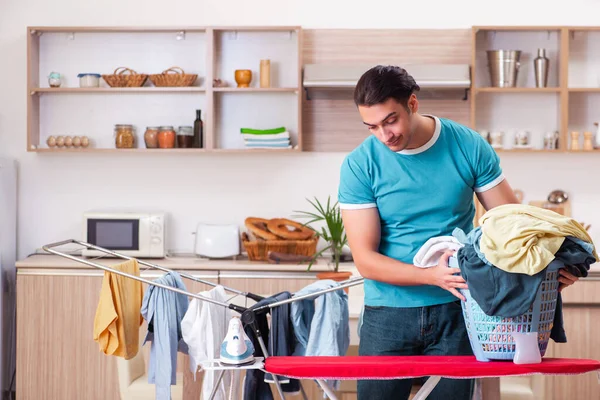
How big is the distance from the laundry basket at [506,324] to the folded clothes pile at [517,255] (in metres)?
0.04

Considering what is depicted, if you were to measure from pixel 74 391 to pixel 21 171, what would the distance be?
1472mm

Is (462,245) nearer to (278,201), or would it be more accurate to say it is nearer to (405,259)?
(405,259)

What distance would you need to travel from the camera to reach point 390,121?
2.04m

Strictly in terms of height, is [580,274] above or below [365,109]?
below

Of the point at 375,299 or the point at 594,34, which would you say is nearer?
the point at 375,299

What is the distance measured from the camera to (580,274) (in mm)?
1795

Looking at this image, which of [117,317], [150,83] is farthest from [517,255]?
[150,83]

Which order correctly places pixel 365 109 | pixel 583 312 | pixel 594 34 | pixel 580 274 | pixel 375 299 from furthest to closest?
1. pixel 594 34
2. pixel 583 312
3. pixel 375 299
4. pixel 365 109
5. pixel 580 274

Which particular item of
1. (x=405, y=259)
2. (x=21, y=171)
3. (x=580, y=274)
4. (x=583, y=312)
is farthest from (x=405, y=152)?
(x=21, y=171)

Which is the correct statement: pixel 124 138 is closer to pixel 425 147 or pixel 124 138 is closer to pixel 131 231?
pixel 131 231

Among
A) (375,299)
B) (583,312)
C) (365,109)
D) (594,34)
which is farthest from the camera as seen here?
(594,34)

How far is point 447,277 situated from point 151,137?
319cm

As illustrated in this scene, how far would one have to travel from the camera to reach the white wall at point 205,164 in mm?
4887

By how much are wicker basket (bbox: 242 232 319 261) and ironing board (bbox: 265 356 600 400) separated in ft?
8.55
